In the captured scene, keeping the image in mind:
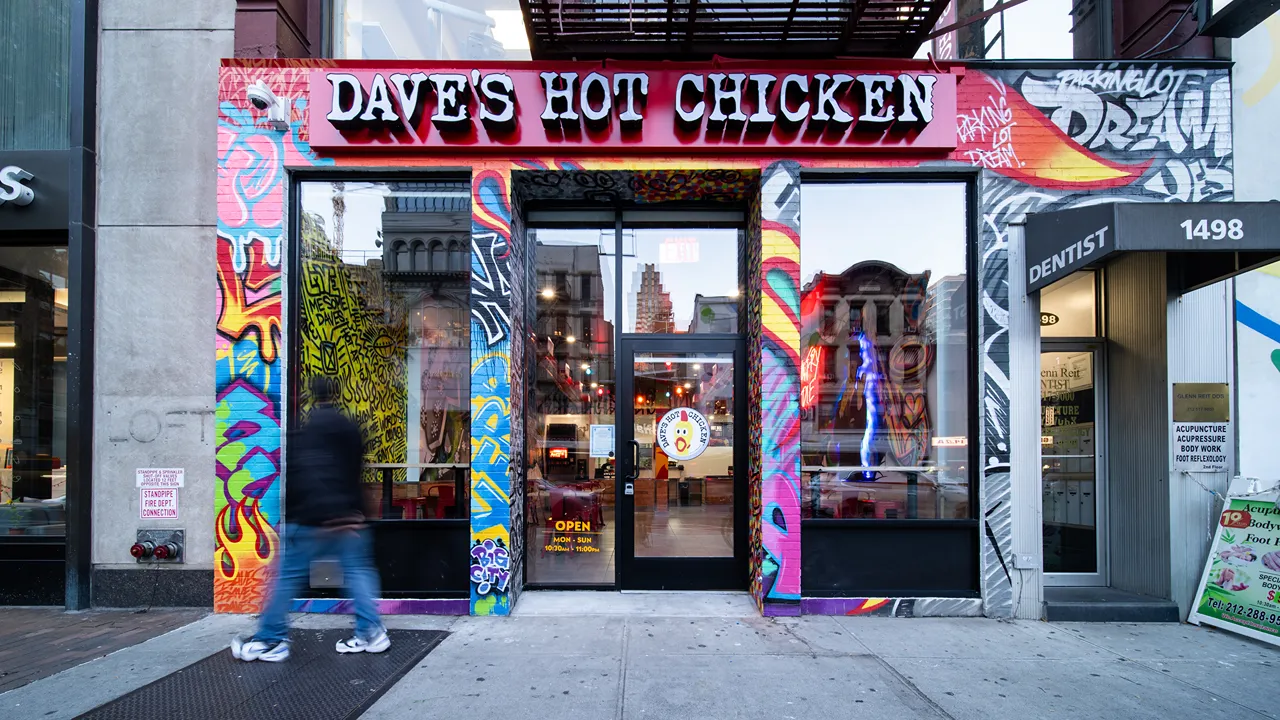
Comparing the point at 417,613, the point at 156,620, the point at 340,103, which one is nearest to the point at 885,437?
the point at 417,613

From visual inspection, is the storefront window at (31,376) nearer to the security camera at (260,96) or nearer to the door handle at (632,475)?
the security camera at (260,96)

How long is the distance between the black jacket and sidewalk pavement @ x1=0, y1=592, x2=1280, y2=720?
4.13 ft

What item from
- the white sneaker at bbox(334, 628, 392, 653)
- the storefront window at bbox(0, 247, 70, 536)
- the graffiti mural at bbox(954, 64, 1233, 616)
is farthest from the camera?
the storefront window at bbox(0, 247, 70, 536)

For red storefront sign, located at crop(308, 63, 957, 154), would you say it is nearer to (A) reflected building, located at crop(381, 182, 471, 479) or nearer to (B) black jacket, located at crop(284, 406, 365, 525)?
(A) reflected building, located at crop(381, 182, 471, 479)

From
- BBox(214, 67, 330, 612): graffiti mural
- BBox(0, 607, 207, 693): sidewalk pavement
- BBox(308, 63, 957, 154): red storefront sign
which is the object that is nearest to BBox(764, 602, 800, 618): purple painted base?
BBox(308, 63, 957, 154): red storefront sign

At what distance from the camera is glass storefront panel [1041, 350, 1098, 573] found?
6316mm

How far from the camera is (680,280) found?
6.64 meters

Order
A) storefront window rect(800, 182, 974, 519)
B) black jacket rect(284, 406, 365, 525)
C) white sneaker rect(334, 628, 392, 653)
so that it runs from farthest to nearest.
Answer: storefront window rect(800, 182, 974, 519) → white sneaker rect(334, 628, 392, 653) → black jacket rect(284, 406, 365, 525)

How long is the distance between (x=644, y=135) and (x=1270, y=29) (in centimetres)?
564

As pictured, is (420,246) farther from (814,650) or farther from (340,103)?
(814,650)

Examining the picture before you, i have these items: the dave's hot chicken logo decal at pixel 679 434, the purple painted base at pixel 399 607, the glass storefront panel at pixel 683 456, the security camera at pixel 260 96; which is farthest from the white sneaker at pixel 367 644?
the security camera at pixel 260 96

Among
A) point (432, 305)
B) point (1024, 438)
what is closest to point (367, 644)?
point (432, 305)

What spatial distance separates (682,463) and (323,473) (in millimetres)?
3266

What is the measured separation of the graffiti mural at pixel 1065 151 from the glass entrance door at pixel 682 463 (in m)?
2.24
